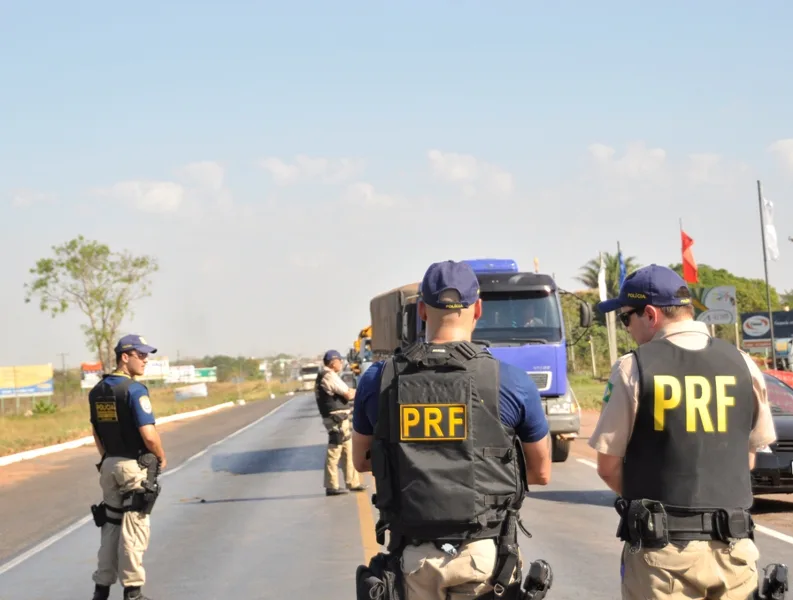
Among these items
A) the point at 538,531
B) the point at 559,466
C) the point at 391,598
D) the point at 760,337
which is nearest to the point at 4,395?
the point at 760,337

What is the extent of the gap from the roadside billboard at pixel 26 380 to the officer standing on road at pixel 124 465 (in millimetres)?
72973

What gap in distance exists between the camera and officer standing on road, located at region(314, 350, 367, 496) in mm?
14016

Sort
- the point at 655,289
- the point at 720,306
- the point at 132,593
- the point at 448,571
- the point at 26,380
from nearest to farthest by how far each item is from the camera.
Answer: the point at 448,571
the point at 655,289
the point at 132,593
the point at 720,306
the point at 26,380

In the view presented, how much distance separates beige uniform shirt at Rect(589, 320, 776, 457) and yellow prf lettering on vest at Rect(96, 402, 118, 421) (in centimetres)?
442

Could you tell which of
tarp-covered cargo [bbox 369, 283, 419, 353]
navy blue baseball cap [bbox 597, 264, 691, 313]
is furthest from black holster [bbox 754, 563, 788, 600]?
tarp-covered cargo [bbox 369, 283, 419, 353]

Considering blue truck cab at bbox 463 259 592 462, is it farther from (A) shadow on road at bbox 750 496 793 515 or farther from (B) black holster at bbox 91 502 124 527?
(B) black holster at bbox 91 502 124 527

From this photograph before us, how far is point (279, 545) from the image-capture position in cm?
1048

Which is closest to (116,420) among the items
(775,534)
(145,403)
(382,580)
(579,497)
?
(145,403)

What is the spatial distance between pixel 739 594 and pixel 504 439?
3.49 ft

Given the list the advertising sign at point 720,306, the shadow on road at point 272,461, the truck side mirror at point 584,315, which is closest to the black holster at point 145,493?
the truck side mirror at point 584,315

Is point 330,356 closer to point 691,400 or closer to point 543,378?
point 543,378

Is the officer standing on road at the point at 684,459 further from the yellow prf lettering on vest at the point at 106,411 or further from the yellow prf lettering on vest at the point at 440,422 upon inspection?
the yellow prf lettering on vest at the point at 106,411

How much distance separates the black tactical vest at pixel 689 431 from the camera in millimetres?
3975

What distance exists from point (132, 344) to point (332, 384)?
6.57m
